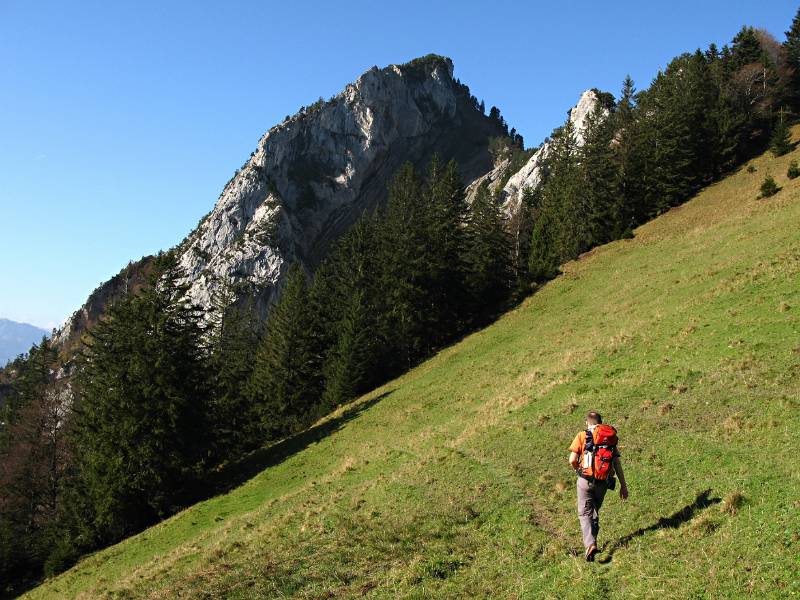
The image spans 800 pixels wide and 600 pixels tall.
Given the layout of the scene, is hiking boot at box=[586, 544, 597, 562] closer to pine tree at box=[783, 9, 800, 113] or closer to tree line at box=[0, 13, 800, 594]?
tree line at box=[0, 13, 800, 594]

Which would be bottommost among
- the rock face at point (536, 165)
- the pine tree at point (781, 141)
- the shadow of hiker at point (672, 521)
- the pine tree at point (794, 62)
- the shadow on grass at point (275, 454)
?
the shadow of hiker at point (672, 521)

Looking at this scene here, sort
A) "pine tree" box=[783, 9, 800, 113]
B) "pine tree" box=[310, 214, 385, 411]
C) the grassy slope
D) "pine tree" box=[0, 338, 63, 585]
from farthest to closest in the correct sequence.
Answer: "pine tree" box=[783, 9, 800, 113]
"pine tree" box=[310, 214, 385, 411]
"pine tree" box=[0, 338, 63, 585]
the grassy slope

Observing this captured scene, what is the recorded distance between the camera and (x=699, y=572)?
859cm

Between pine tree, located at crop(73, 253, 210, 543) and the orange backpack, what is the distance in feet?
105

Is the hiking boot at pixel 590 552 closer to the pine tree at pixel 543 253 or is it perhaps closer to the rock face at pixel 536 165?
the pine tree at pixel 543 253

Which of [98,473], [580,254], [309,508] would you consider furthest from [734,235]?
[98,473]

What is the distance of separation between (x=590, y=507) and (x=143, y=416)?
3334 centimetres

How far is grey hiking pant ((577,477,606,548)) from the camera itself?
10.4 m

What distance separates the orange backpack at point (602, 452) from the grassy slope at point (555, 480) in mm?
1513

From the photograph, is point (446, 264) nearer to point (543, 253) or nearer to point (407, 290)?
point (407, 290)

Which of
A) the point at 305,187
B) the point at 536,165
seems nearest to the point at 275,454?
the point at 536,165

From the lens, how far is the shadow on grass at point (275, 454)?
1446 inches

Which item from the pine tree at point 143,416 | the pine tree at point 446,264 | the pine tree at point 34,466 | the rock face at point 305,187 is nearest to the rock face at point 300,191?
the rock face at point 305,187

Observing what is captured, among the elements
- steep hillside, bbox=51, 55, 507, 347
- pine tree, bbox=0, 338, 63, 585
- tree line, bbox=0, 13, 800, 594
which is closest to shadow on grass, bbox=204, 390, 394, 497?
tree line, bbox=0, 13, 800, 594
